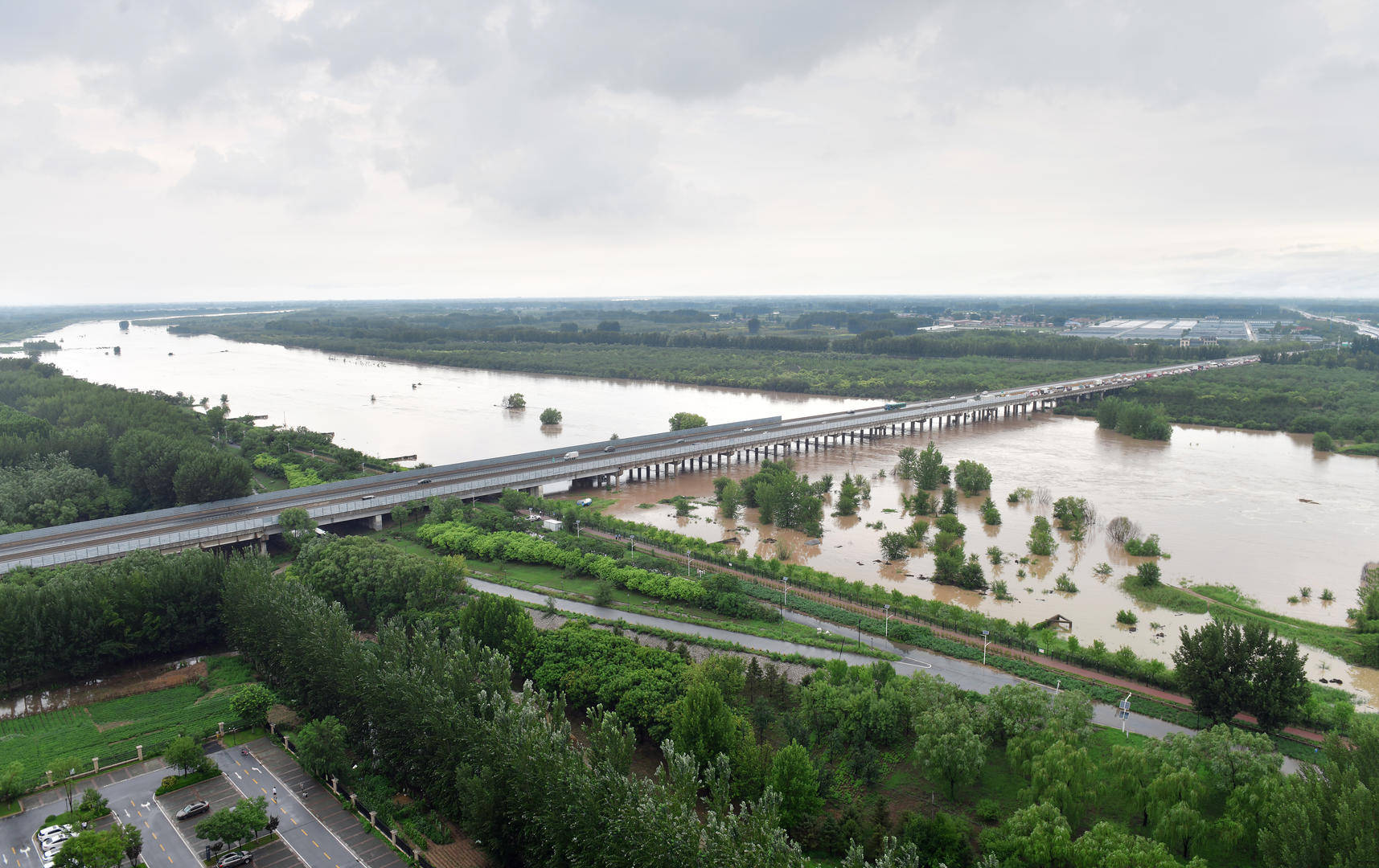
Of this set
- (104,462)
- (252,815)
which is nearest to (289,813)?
(252,815)

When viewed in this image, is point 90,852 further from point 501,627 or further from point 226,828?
point 501,627

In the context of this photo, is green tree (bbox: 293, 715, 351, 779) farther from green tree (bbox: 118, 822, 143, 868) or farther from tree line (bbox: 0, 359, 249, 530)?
tree line (bbox: 0, 359, 249, 530)

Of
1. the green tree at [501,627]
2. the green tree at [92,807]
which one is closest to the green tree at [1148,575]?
the green tree at [501,627]

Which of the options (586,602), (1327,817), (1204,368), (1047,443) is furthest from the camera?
(1204,368)

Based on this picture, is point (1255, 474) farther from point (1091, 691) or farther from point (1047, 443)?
point (1091, 691)

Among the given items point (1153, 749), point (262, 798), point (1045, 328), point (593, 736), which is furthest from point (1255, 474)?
point (1045, 328)

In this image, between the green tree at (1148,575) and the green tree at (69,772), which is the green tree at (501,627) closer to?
the green tree at (69,772)

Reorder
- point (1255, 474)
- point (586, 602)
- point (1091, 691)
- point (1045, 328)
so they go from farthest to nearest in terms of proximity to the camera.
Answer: point (1045, 328)
point (1255, 474)
point (586, 602)
point (1091, 691)
